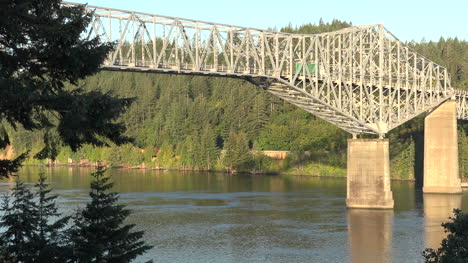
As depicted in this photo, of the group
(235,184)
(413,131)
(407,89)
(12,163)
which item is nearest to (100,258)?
(12,163)

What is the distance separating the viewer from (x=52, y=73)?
15.3m

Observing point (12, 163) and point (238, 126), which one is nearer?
point (12, 163)

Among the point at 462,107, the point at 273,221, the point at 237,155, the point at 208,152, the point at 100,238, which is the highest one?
the point at 462,107

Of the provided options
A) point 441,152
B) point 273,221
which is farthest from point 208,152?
point 273,221

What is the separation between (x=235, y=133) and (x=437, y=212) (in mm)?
69337

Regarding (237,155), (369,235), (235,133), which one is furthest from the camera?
(235,133)

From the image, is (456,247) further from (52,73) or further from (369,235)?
(369,235)

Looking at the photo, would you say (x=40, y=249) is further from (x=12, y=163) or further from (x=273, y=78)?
(x=273, y=78)

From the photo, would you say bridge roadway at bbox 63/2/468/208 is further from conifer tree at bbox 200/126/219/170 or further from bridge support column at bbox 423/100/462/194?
conifer tree at bbox 200/126/219/170

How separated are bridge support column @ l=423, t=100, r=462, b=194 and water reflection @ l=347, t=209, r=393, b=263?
23244mm

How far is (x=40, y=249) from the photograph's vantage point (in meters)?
24.1

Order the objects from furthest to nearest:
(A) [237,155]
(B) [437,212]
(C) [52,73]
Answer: (A) [237,155], (B) [437,212], (C) [52,73]

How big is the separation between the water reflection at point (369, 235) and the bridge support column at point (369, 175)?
1.93m

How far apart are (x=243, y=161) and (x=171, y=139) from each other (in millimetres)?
27778
